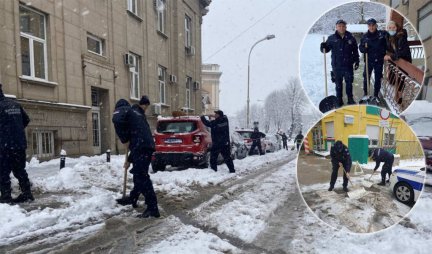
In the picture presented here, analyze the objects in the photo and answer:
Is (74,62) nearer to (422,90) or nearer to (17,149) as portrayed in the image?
(17,149)

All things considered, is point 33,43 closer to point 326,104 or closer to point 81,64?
point 81,64

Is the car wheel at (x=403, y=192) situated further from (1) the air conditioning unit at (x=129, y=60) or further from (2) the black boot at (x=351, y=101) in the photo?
(1) the air conditioning unit at (x=129, y=60)

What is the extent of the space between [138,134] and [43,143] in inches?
275

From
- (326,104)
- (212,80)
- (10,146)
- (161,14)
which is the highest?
(212,80)

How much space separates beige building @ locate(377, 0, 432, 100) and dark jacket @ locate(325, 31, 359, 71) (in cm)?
26

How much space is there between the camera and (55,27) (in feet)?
36.8

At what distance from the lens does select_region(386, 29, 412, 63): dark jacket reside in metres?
1.43

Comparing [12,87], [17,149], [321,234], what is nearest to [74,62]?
[12,87]

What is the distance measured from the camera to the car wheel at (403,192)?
57.8 inches

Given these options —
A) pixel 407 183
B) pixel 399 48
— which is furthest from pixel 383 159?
pixel 399 48

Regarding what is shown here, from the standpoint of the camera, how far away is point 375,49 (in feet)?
4.76

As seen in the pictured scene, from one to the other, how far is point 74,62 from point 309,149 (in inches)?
469

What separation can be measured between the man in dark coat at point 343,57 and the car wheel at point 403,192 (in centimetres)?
39

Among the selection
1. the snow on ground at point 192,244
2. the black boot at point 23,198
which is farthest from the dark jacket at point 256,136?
the snow on ground at point 192,244
